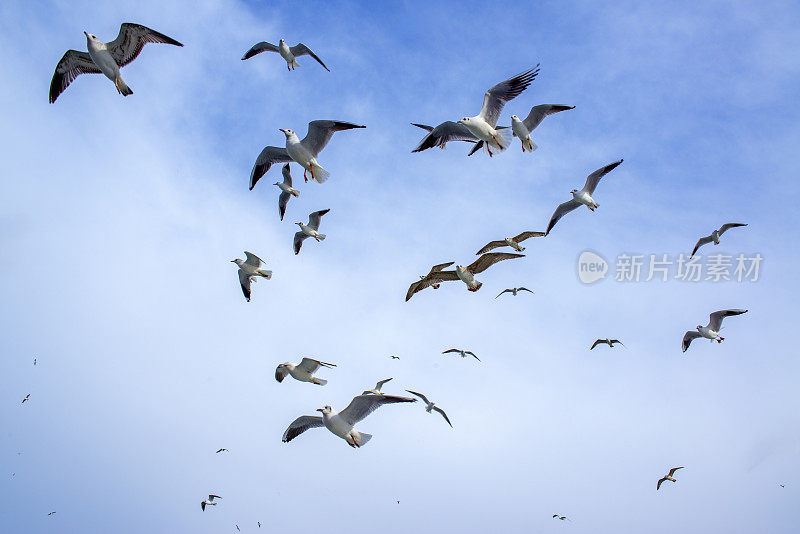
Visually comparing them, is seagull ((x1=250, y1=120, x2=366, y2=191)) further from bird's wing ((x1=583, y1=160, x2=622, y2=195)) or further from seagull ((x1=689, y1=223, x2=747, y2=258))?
seagull ((x1=689, y1=223, x2=747, y2=258))

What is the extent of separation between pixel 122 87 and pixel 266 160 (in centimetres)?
495

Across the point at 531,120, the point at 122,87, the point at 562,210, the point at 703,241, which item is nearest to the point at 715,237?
the point at 703,241

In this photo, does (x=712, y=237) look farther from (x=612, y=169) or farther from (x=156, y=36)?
(x=156, y=36)

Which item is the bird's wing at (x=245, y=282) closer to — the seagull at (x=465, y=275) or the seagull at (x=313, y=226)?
the seagull at (x=313, y=226)

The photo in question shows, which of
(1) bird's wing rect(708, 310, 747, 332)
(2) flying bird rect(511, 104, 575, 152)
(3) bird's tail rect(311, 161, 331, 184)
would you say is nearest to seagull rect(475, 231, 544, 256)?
(2) flying bird rect(511, 104, 575, 152)

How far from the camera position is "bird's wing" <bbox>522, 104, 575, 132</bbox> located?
60.1 feet

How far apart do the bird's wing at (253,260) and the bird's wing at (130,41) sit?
6.69 metres

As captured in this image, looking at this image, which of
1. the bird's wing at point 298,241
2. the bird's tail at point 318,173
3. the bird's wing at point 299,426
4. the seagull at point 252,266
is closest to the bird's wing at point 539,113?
the bird's tail at point 318,173

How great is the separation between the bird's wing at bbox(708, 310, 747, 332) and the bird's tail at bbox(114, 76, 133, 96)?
20.9 metres

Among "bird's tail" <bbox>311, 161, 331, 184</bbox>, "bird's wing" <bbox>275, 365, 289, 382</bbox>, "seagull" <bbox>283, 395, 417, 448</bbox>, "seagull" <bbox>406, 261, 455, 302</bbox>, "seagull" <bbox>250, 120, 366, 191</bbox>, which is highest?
"seagull" <bbox>250, 120, 366, 191</bbox>

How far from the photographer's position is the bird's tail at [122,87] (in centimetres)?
1569

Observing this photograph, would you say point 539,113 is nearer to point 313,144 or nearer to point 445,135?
point 445,135

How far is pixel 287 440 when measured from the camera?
15406 millimetres

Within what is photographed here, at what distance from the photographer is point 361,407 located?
13242 mm
